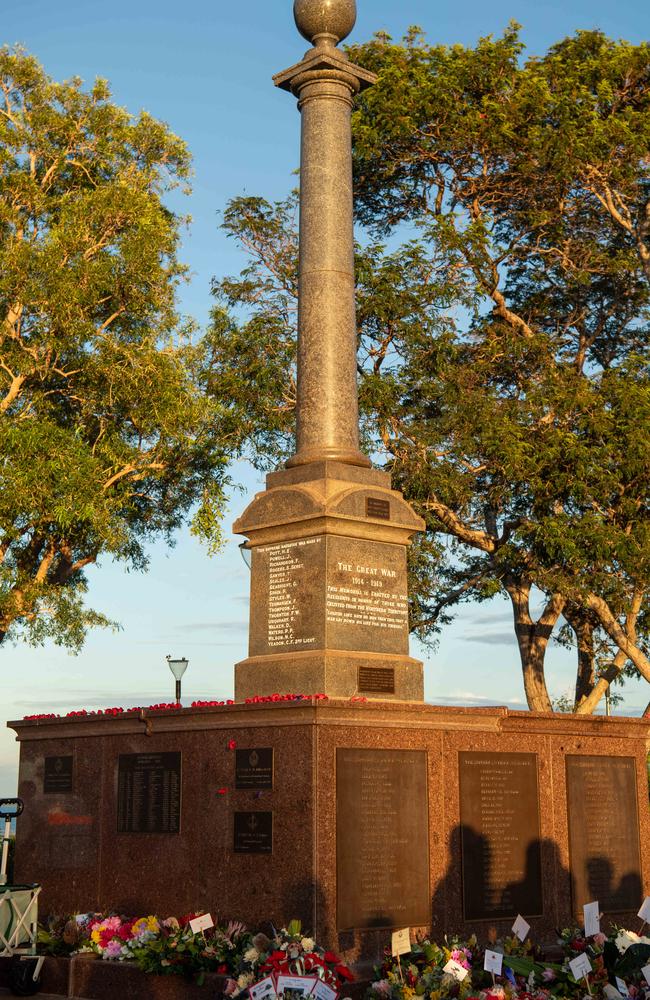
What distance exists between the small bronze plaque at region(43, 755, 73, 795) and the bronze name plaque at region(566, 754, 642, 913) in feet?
18.2

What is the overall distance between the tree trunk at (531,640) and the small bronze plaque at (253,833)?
19352 mm

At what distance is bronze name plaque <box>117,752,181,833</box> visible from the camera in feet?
41.1

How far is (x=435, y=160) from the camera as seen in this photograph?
30.2m

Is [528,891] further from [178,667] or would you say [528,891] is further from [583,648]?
[583,648]

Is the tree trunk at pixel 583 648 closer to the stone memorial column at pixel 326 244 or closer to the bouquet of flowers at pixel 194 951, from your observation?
the stone memorial column at pixel 326 244

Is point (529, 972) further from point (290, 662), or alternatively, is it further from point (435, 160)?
point (435, 160)

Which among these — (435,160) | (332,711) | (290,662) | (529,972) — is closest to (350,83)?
(290,662)

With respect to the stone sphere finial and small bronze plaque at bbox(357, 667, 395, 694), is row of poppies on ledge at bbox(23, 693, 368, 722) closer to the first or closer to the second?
small bronze plaque at bbox(357, 667, 395, 694)

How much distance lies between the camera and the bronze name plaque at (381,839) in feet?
36.7

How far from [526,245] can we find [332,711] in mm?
22339

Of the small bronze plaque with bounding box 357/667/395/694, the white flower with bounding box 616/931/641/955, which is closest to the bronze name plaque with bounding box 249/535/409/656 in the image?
the small bronze plaque with bounding box 357/667/395/694

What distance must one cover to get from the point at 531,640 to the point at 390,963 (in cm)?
2119

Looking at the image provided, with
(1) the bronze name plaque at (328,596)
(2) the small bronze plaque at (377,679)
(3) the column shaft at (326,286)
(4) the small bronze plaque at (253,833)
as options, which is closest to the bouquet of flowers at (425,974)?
(4) the small bronze plaque at (253,833)

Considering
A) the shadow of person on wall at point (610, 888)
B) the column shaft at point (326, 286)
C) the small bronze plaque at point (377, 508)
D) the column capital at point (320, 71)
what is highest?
the column capital at point (320, 71)
